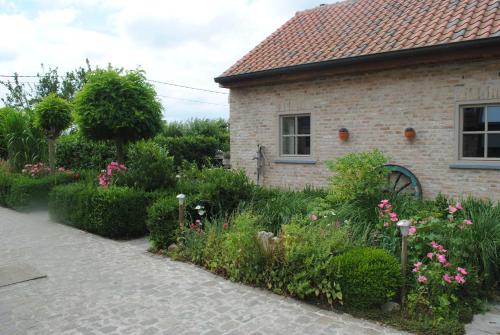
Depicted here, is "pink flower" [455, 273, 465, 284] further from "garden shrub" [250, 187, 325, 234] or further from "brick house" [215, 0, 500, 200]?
"brick house" [215, 0, 500, 200]

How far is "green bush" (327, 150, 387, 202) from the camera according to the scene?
6.72 meters

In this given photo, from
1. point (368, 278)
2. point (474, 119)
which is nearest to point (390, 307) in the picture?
point (368, 278)

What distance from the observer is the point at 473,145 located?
311 inches

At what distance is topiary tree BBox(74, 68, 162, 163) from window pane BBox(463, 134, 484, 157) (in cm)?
679

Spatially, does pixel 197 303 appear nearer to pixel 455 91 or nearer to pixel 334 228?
pixel 334 228

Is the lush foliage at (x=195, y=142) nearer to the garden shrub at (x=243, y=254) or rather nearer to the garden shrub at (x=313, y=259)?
the garden shrub at (x=243, y=254)

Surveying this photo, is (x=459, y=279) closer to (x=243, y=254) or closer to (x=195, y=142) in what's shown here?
(x=243, y=254)

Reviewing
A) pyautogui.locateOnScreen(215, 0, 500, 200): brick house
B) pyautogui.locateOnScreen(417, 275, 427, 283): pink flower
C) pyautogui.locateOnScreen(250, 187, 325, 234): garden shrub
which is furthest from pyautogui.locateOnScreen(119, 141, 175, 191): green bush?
pyautogui.locateOnScreen(417, 275, 427, 283): pink flower

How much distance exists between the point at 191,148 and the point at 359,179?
12.1 metres

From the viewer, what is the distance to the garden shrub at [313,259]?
15.1 feet

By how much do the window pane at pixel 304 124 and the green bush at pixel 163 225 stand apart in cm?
451

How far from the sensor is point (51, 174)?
1184 centimetres

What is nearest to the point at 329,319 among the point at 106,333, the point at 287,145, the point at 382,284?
the point at 382,284

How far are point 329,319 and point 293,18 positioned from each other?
1116 centimetres
